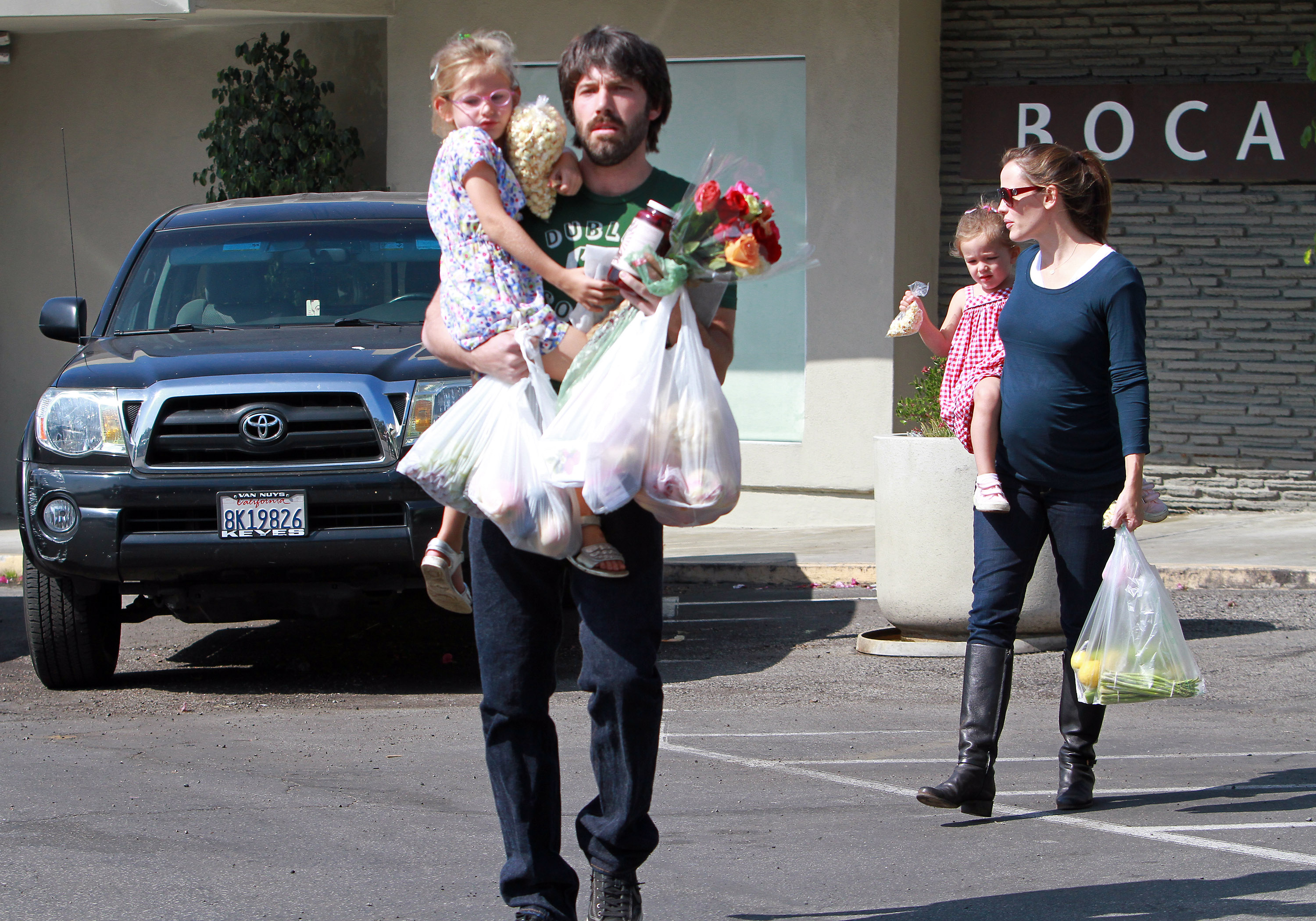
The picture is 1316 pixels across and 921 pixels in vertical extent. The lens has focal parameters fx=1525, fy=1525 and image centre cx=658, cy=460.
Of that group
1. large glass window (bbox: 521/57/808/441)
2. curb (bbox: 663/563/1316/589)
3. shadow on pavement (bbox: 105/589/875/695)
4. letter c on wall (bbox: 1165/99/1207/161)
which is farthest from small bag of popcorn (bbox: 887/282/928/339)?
letter c on wall (bbox: 1165/99/1207/161)

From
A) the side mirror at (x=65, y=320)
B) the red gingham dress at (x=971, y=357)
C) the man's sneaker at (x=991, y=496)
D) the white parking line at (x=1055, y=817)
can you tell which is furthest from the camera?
the side mirror at (x=65, y=320)

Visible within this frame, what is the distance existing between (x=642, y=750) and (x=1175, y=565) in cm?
659

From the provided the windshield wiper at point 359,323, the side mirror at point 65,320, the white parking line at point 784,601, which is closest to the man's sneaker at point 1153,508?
the windshield wiper at point 359,323

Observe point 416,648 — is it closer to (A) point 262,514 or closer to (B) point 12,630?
(A) point 262,514

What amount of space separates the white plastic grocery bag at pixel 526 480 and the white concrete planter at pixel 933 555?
408 cm

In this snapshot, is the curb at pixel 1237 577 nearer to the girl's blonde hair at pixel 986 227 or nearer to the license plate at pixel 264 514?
the girl's blonde hair at pixel 986 227

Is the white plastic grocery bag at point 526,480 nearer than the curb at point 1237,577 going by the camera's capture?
Yes

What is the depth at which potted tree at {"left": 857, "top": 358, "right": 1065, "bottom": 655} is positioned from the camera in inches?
276

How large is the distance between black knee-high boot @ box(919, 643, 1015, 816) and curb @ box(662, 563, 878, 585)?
4847mm

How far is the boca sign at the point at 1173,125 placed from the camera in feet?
38.1

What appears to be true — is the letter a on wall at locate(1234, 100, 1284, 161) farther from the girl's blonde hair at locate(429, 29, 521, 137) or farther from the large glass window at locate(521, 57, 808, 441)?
the girl's blonde hair at locate(429, 29, 521, 137)

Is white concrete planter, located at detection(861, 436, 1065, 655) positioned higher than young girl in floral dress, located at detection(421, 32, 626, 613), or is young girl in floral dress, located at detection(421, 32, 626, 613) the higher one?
young girl in floral dress, located at detection(421, 32, 626, 613)

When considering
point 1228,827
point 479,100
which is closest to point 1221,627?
point 1228,827

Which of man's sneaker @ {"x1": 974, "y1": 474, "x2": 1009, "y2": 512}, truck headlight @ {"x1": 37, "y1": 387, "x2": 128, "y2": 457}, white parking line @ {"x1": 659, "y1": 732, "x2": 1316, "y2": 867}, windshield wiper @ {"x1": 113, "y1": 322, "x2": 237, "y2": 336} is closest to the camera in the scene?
white parking line @ {"x1": 659, "y1": 732, "x2": 1316, "y2": 867}
